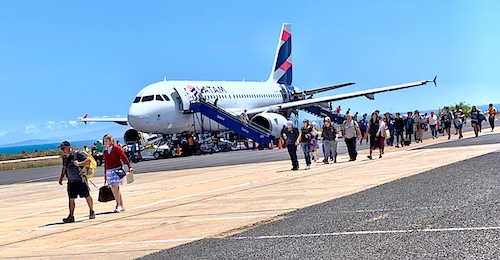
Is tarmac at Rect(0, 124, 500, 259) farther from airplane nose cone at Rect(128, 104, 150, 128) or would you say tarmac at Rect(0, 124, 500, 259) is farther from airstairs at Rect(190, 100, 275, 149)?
airstairs at Rect(190, 100, 275, 149)

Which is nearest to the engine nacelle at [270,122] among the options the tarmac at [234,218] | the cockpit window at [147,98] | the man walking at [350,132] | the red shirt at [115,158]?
the cockpit window at [147,98]

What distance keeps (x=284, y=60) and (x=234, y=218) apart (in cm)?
4602

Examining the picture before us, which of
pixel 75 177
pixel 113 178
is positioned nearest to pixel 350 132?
pixel 113 178

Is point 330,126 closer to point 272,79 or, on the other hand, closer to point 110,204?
point 110,204

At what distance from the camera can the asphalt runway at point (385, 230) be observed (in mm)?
8641

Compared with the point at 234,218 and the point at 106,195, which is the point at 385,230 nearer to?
the point at 234,218

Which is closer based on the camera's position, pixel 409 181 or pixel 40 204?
pixel 409 181

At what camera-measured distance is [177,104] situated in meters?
39.9

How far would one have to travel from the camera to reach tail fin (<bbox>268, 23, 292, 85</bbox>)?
58094mm

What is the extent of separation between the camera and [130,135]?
144 ft

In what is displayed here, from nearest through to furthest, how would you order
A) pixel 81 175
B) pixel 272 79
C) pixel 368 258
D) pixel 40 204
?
pixel 368 258, pixel 81 175, pixel 40 204, pixel 272 79

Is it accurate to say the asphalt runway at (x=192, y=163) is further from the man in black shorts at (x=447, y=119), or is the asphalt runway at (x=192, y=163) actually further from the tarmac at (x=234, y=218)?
the tarmac at (x=234, y=218)

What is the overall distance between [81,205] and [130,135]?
2482 centimetres

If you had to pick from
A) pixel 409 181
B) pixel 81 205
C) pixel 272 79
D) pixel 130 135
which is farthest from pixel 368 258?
pixel 272 79
